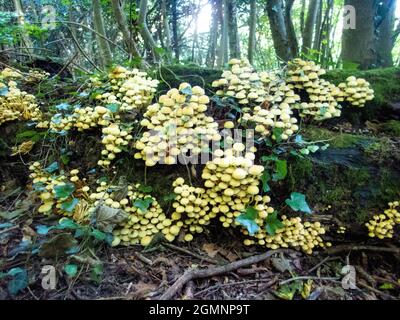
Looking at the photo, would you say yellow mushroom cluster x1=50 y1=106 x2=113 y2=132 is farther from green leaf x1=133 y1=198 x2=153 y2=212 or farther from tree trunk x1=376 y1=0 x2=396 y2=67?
tree trunk x1=376 y1=0 x2=396 y2=67

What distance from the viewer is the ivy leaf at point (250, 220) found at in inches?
80.1

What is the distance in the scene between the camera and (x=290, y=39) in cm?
531

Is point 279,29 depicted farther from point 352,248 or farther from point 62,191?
point 62,191

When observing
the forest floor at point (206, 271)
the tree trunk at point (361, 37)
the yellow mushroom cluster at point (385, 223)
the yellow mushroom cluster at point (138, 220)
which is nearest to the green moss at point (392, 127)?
the yellow mushroom cluster at point (385, 223)

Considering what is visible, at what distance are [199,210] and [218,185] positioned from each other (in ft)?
0.88

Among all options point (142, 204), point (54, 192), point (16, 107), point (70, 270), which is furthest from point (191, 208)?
point (16, 107)

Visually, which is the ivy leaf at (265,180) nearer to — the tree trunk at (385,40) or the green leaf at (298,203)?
the green leaf at (298,203)

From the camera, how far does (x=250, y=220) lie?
6.88 feet

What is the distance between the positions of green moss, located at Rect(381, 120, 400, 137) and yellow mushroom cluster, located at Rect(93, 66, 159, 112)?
2.59 metres

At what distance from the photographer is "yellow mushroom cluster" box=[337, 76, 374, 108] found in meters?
2.97

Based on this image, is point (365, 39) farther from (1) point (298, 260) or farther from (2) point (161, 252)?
(2) point (161, 252)

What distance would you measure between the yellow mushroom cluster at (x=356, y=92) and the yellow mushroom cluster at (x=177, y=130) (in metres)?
1.64

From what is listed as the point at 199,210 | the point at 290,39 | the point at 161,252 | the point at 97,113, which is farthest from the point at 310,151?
the point at 290,39

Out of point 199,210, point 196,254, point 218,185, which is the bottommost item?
point 196,254
